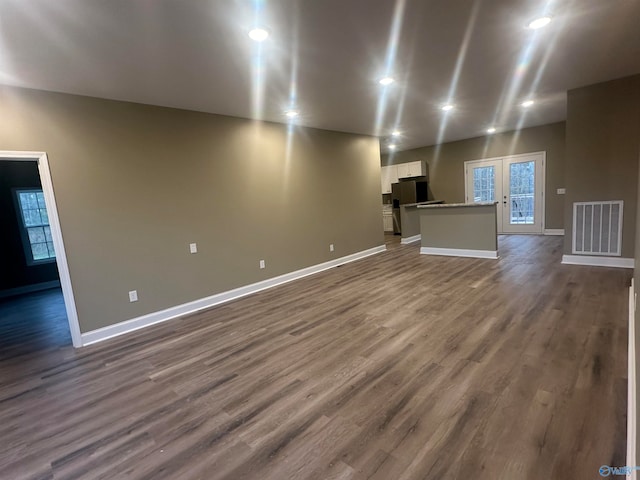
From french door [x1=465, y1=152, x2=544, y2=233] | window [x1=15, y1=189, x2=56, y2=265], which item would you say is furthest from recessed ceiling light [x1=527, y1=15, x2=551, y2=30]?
window [x1=15, y1=189, x2=56, y2=265]

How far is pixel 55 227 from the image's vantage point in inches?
123

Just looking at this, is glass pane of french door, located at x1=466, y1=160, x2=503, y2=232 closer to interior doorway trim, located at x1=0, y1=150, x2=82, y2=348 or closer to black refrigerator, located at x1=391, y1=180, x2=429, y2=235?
black refrigerator, located at x1=391, y1=180, x2=429, y2=235

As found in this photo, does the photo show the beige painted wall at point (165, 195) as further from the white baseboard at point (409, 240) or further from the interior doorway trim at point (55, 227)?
the white baseboard at point (409, 240)

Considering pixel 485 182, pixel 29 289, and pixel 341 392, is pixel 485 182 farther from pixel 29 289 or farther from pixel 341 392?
pixel 29 289

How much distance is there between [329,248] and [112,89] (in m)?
4.06

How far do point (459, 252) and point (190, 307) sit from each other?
16.3 ft

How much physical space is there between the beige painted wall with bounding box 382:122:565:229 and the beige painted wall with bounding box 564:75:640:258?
315 centimetres

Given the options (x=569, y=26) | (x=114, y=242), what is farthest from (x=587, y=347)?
(x=114, y=242)

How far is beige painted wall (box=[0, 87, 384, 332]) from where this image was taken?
3.21 meters

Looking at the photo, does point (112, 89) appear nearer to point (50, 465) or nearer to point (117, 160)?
point (117, 160)

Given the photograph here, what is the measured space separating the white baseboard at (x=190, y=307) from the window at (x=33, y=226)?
13.2ft

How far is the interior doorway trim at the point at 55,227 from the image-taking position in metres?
3.00

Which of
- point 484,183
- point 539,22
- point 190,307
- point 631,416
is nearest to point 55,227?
point 190,307

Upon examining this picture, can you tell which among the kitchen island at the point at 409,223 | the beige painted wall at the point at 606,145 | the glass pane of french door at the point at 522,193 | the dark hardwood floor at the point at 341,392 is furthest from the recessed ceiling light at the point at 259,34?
the glass pane of french door at the point at 522,193
